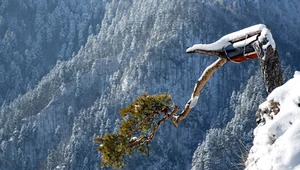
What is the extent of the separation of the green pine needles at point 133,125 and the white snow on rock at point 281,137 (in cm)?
169

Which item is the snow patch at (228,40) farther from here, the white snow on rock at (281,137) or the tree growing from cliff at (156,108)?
Result: the white snow on rock at (281,137)

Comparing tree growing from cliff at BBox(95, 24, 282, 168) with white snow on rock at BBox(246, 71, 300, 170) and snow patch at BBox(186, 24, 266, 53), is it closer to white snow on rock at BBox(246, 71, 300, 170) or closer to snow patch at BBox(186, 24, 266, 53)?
snow patch at BBox(186, 24, 266, 53)

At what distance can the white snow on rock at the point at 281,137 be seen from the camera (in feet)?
16.9

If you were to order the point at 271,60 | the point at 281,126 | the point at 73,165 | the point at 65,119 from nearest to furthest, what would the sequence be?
the point at 281,126
the point at 271,60
the point at 73,165
the point at 65,119

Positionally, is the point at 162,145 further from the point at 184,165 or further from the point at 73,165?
the point at 73,165

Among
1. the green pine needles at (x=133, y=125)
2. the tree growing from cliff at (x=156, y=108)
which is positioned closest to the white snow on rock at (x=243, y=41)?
the tree growing from cliff at (x=156, y=108)

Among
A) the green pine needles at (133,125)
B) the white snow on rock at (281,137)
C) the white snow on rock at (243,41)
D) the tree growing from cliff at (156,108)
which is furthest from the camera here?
the green pine needles at (133,125)

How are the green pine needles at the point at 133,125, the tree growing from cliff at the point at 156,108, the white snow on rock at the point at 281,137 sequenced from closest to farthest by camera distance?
the white snow on rock at the point at 281,137
the tree growing from cliff at the point at 156,108
the green pine needles at the point at 133,125

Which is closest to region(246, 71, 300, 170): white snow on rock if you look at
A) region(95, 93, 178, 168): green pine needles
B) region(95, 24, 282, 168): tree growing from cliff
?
region(95, 24, 282, 168): tree growing from cliff

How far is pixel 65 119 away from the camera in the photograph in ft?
632

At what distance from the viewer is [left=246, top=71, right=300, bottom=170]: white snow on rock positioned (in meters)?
A: 5.15

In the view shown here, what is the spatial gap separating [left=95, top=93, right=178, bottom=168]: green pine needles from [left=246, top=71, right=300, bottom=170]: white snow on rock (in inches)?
66.4

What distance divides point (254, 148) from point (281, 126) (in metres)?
0.66

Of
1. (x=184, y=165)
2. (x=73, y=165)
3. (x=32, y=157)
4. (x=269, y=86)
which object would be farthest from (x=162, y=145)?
(x=269, y=86)
